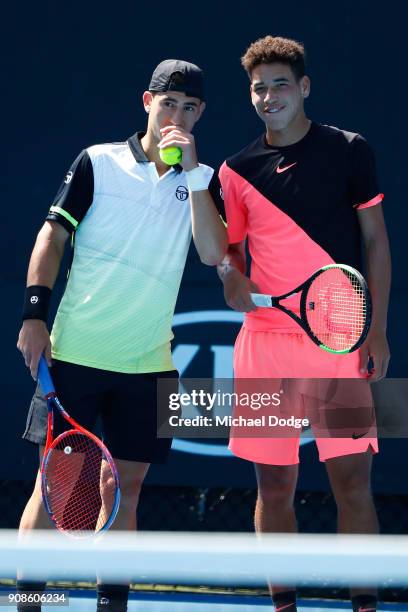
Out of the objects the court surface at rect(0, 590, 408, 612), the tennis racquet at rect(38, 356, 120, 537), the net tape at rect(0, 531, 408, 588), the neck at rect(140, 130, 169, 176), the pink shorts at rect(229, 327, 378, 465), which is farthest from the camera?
the court surface at rect(0, 590, 408, 612)

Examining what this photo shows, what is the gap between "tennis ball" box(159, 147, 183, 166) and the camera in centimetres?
287

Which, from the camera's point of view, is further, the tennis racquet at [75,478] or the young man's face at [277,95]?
the young man's face at [277,95]

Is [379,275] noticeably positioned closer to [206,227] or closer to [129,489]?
[206,227]

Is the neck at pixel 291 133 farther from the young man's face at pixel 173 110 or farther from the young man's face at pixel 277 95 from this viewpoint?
the young man's face at pixel 173 110

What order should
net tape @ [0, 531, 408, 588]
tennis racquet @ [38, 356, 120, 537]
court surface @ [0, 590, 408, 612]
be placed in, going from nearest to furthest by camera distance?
net tape @ [0, 531, 408, 588]
tennis racquet @ [38, 356, 120, 537]
court surface @ [0, 590, 408, 612]

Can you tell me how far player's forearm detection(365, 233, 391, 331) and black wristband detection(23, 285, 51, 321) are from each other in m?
0.81

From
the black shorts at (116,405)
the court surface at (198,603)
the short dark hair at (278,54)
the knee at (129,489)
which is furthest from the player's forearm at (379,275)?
the court surface at (198,603)

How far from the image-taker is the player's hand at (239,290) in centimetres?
295

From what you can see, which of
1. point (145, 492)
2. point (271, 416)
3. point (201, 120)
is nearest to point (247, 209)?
point (271, 416)

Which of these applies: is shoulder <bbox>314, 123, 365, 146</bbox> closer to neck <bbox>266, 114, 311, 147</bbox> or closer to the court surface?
neck <bbox>266, 114, 311, 147</bbox>

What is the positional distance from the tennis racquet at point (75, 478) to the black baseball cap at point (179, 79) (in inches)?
29.6

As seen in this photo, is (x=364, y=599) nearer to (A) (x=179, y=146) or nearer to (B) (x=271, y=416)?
(B) (x=271, y=416)

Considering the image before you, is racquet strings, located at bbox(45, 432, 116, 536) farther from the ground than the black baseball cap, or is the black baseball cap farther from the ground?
the black baseball cap

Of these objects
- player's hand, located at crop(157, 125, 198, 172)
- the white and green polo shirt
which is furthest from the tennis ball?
the white and green polo shirt
